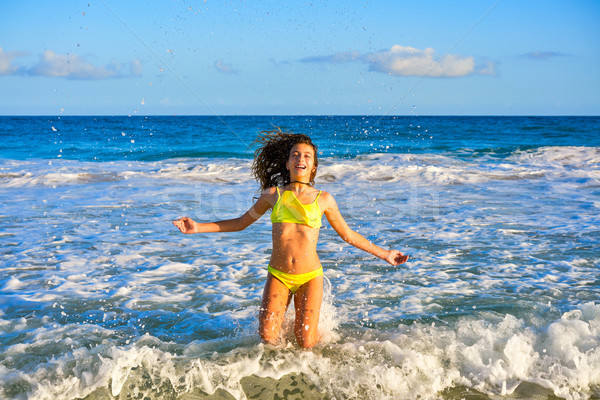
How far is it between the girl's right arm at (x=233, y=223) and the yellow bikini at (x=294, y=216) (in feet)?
0.44

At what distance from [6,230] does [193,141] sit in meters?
23.4

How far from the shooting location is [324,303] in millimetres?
5004

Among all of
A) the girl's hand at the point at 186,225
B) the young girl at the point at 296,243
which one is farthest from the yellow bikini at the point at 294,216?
the girl's hand at the point at 186,225

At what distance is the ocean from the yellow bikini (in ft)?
1.33

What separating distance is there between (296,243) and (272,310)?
58cm

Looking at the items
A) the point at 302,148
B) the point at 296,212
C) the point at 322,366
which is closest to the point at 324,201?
the point at 296,212

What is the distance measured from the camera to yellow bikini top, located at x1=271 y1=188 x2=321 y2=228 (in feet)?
14.5

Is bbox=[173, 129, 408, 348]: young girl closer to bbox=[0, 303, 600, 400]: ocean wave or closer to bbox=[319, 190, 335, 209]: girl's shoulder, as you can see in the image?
bbox=[319, 190, 335, 209]: girl's shoulder

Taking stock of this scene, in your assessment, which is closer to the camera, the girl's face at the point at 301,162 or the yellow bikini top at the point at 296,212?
the yellow bikini top at the point at 296,212

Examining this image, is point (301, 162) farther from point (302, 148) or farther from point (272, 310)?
point (272, 310)

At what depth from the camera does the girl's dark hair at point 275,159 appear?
4.80 metres

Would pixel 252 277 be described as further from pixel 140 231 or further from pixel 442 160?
pixel 442 160

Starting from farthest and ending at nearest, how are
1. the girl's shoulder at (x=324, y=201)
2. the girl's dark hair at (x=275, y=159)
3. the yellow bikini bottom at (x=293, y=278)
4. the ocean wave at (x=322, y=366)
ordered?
the girl's dark hair at (x=275, y=159), the girl's shoulder at (x=324, y=201), the yellow bikini bottom at (x=293, y=278), the ocean wave at (x=322, y=366)

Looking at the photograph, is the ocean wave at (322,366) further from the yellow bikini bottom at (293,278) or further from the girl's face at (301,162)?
the girl's face at (301,162)
